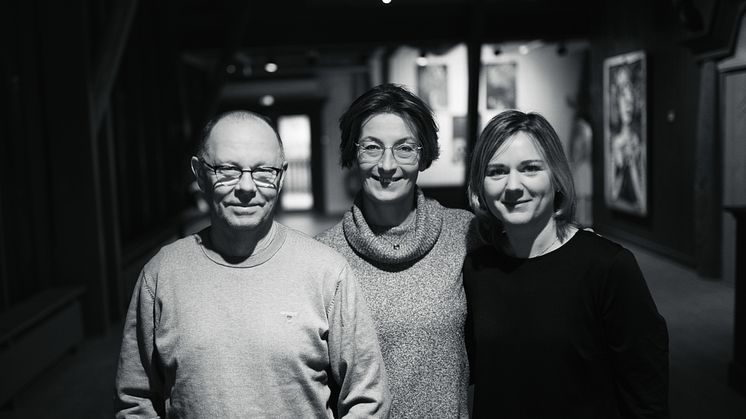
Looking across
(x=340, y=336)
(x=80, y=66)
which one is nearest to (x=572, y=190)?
(x=340, y=336)

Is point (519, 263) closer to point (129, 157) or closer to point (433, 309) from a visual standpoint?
point (433, 309)

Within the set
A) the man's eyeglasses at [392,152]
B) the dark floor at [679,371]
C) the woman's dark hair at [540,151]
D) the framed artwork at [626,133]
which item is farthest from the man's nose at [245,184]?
the framed artwork at [626,133]

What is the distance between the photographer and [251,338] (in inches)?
63.5

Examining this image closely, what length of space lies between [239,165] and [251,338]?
374mm

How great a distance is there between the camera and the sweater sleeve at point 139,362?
170 centimetres

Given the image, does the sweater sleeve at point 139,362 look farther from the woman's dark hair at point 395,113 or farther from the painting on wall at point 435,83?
the painting on wall at point 435,83

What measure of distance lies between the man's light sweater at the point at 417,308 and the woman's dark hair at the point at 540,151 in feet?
0.66

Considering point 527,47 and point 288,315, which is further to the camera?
point 527,47

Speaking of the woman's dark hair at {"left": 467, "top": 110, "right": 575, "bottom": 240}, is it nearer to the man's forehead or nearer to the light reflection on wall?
the man's forehead

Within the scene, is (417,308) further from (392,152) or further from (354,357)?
(392,152)

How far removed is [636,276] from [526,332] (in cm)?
29

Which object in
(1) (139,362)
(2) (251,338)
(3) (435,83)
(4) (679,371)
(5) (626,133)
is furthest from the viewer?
(3) (435,83)

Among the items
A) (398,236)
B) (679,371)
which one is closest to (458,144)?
(679,371)

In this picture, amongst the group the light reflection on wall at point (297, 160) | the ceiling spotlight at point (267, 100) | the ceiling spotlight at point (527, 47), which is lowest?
the light reflection on wall at point (297, 160)
